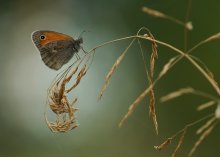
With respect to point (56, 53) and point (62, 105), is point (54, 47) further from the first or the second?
point (62, 105)

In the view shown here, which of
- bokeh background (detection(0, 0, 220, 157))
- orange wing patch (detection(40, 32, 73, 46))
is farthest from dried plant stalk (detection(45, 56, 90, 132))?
bokeh background (detection(0, 0, 220, 157))

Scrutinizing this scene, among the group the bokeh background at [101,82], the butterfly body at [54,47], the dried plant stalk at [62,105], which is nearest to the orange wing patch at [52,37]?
the butterfly body at [54,47]

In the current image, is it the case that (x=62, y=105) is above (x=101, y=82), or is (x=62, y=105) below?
below

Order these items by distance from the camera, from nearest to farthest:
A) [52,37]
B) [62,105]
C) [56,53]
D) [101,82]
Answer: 1. [62,105]
2. [56,53]
3. [52,37]
4. [101,82]

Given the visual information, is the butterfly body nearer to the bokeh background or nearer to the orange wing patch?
the orange wing patch

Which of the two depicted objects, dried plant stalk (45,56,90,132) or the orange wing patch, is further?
the orange wing patch

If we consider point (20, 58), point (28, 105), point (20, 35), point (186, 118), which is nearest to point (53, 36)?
point (186, 118)

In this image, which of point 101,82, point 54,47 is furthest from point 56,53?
point 101,82
